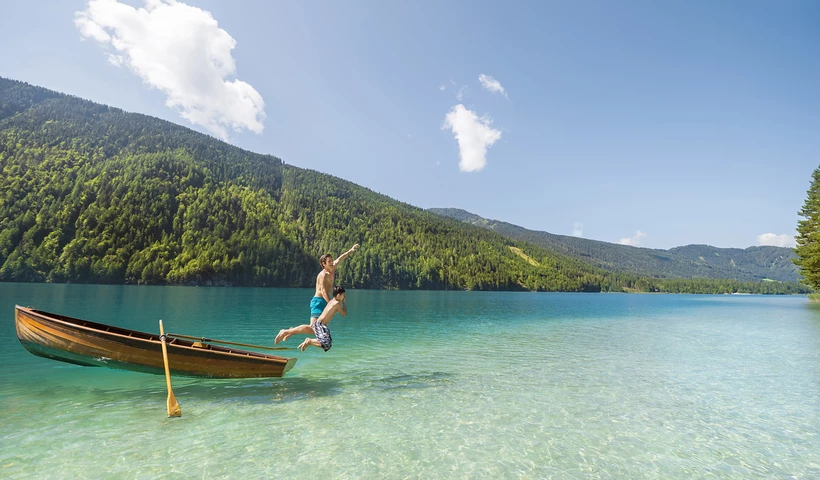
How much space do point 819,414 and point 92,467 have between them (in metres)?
20.1

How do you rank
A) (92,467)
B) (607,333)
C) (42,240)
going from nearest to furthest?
(92,467) → (607,333) → (42,240)

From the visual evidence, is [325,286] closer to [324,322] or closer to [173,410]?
[324,322]

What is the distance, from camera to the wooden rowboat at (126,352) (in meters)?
13.8

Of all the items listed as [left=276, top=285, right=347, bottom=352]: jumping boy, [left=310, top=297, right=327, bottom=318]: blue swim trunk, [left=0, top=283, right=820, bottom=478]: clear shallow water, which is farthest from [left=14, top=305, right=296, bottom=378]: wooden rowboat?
[left=310, top=297, right=327, bottom=318]: blue swim trunk

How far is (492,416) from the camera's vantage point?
11.8 meters

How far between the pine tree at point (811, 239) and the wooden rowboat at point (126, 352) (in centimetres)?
7970

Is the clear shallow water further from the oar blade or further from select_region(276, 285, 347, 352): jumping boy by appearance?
select_region(276, 285, 347, 352): jumping boy

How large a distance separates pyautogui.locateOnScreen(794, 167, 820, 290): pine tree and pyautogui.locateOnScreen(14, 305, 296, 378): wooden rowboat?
261 ft

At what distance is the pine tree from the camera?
60.2m

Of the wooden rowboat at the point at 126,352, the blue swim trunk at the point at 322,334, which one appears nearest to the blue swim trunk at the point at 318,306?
the blue swim trunk at the point at 322,334

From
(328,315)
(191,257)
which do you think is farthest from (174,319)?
(191,257)

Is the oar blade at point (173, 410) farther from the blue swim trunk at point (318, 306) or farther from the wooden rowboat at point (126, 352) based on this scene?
the blue swim trunk at point (318, 306)

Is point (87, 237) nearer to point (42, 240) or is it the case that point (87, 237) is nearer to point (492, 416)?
point (42, 240)

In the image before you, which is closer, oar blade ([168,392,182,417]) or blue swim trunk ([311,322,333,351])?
oar blade ([168,392,182,417])
